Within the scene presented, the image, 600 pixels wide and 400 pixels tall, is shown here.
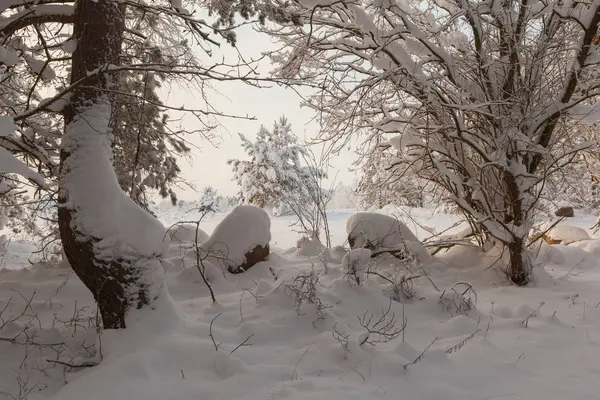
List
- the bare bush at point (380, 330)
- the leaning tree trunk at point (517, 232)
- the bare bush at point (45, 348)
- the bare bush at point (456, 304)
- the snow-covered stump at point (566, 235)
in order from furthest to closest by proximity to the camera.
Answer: the snow-covered stump at point (566, 235) → the leaning tree trunk at point (517, 232) → the bare bush at point (456, 304) → the bare bush at point (380, 330) → the bare bush at point (45, 348)

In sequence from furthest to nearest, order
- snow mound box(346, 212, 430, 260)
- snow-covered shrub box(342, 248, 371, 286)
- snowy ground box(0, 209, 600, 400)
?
snow mound box(346, 212, 430, 260)
snow-covered shrub box(342, 248, 371, 286)
snowy ground box(0, 209, 600, 400)

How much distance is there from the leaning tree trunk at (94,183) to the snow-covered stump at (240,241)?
2.39 m

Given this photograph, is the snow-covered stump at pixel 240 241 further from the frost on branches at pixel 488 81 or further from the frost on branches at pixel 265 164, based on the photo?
the frost on branches at pixel 265 164

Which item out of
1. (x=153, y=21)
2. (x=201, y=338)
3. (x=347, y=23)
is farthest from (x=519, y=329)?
(x=153, y=21)

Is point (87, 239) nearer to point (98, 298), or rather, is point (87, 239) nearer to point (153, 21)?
point (98, 298)

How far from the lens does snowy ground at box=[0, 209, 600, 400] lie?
2809 mm

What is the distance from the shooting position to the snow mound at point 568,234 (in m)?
10.6

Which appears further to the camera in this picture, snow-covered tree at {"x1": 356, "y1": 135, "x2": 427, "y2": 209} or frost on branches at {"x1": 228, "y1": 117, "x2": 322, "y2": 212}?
frost on branches at {"x1": 228, "y1": 117, "x2": 322, "y2": 212}

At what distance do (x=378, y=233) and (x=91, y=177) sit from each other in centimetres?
478

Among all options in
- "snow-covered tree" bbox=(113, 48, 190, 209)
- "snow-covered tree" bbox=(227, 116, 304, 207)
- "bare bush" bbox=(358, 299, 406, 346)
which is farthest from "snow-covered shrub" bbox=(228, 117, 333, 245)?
"bare bush" bbox=(358, 299, 406, 346)

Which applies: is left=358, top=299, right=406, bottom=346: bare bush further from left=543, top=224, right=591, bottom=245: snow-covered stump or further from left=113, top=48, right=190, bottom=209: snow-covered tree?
left=543, top=224, right=591, bottom=245: snow-covered stump

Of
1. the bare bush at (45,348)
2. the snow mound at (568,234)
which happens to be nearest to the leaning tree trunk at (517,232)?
the bare bush at (45,348)

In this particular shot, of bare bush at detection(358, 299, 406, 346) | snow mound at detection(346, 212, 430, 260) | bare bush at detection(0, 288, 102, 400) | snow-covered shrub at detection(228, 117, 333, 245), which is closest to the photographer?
bare bush at detection(0, 288, 102, 400)

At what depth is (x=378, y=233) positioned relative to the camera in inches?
275
